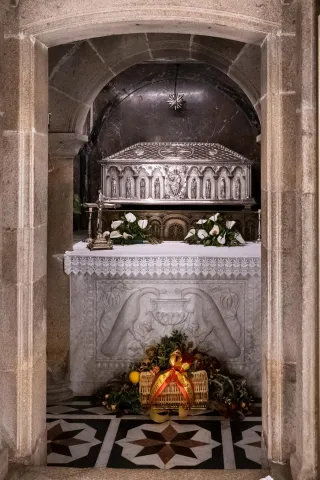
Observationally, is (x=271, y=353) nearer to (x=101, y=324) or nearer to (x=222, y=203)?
(x=101, y=324)

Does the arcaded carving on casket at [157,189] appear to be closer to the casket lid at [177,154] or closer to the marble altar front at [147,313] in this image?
the casket lid at [177,154]

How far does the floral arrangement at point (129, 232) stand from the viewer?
6.38 m

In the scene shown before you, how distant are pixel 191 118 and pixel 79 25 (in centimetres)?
515

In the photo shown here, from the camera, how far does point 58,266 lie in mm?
5773

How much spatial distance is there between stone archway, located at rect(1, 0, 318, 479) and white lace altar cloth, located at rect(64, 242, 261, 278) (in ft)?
7.45

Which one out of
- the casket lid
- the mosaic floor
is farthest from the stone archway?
the casket lid

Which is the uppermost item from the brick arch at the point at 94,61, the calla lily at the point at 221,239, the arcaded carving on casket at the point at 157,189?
the brick arch at the point at 94,61

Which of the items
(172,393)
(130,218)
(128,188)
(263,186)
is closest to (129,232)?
(130,218)

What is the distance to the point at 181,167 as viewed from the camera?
7969 mm

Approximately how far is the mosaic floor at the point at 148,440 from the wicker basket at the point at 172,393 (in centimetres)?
13

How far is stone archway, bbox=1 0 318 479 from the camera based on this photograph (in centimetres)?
322

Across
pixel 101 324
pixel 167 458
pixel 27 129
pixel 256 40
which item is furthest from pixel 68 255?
pixel 256 40

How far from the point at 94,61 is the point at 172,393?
303cm

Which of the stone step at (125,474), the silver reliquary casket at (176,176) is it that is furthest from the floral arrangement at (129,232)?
the stone step at (125,474)
